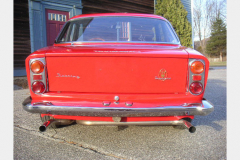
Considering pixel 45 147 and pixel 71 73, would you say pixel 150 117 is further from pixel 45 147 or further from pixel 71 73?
pixel 45 147

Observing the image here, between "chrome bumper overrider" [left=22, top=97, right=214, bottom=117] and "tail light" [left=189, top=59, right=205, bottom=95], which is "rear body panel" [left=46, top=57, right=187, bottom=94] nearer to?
"tail light" [left=189, top=59, right=205, bottom=95]

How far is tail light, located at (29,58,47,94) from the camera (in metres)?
2.17

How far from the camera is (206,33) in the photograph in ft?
Answer: 125

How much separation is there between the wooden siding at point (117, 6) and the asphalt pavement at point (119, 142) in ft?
23.5

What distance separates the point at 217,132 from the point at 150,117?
1179mm

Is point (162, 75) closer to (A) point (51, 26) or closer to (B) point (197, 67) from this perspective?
(B) point (197, 67)

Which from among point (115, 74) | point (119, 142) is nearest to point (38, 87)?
point (115, 74)

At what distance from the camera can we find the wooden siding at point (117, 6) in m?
9.28

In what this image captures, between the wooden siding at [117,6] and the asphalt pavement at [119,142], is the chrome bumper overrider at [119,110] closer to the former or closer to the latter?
the asphalt pavement at [119,142]

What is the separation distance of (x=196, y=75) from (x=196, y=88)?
0.13 meters

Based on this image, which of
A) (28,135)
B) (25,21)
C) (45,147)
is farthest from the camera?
(25,21)

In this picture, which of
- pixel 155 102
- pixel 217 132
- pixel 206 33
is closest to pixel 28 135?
pixel 155 102

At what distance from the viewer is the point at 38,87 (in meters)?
2.19

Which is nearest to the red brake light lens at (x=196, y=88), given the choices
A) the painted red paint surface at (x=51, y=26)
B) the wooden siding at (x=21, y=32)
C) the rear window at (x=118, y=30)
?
the rear window at (x=118, y=30)
